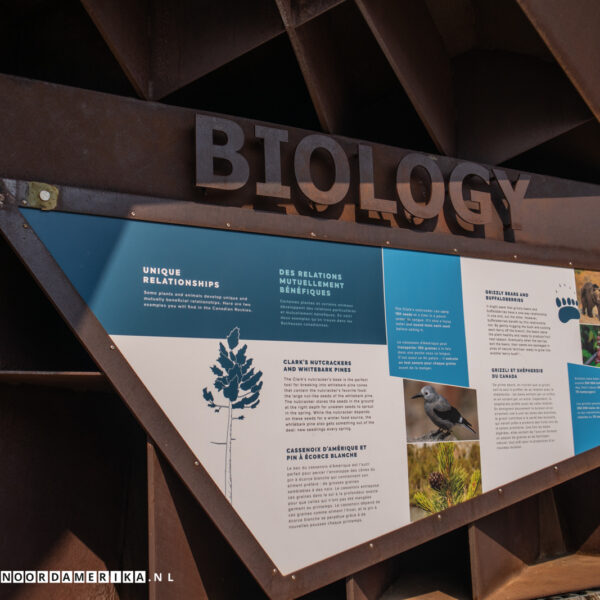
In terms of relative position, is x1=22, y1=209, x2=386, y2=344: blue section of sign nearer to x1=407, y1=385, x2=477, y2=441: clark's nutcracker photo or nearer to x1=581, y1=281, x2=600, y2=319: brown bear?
x1=407, y1=385, x2=477, y2=441: clark's nutcracker photo

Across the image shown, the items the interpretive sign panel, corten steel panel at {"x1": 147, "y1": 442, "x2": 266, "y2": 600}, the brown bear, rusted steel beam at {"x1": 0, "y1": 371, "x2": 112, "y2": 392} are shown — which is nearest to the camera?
rusted steel beam at {"x1": 0, "y1": 371, "x2": 112, "y2": 392}

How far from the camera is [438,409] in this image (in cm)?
409

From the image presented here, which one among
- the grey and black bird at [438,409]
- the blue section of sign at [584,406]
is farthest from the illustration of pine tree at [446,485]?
the blue section of sign at [584,406]

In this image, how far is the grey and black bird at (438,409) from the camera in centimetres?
407

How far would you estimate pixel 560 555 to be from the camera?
4.76 meters

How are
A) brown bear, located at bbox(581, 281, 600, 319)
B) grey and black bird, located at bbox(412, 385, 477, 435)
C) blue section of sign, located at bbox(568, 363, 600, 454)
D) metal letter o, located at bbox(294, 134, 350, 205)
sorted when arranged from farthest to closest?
brown bear, located at bbox(581, 281, 600, 319)
blue section of sign, located at bbox(568, 363, 600, 454)
grey and black bird, located at bbox(412, 385, 477, 435)
metal letter o, located at bbox(294, 134, 350, 205)

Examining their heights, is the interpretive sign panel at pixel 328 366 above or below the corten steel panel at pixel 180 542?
above

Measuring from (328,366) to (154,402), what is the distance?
3.24 ft

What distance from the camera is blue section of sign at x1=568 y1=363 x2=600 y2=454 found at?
4629 mm

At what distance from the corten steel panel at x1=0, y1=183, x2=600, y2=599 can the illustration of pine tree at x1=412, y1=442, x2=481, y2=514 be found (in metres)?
0.08

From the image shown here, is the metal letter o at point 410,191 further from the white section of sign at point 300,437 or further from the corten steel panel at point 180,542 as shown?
the corten steel panel at point 180,542

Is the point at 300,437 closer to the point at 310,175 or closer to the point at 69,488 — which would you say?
the point at 69,488

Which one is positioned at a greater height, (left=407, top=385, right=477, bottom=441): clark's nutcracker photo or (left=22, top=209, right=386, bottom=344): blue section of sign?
(left=22, top=209, right=386, bottom=344): blue section of sign

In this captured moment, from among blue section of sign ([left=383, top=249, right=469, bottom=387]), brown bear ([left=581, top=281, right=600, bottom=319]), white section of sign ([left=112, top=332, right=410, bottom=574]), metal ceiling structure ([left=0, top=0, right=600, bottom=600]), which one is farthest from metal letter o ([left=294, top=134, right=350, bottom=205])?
brown bear ([left=581, top=281, right=600, bottom=319])
